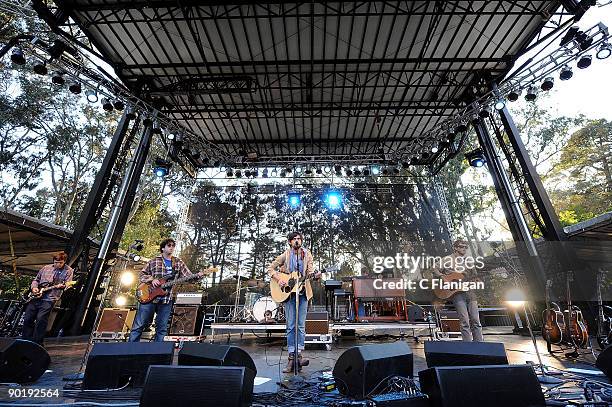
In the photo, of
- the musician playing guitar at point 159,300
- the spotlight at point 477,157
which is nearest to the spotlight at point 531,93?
the spotlight at point 477,157

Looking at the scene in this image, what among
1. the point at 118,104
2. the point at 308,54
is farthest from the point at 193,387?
the point at 118,104

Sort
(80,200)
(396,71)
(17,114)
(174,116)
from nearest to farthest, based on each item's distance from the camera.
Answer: (396,71) → (174,116) → (17,114) → (80,200)

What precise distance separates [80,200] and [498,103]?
61.2 feet

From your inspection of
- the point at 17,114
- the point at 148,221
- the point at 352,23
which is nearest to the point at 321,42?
the point at 352,23

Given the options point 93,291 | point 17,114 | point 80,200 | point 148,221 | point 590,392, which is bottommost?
point 590,392

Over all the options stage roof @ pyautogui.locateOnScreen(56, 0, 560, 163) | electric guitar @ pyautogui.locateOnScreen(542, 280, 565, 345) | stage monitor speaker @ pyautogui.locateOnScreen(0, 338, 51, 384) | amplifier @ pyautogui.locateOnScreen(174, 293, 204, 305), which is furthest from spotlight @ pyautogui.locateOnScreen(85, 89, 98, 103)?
electric guitar @ pyautogui.locateOnScreen(542, 280, 565, 345)

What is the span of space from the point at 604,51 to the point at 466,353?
24.1 feet

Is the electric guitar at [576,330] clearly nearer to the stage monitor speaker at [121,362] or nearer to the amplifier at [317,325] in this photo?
the amplifier at [317,325]

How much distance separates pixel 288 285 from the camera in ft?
12.6

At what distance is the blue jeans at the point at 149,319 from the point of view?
3958 mm

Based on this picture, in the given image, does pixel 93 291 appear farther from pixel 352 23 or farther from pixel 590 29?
pixel 590 29

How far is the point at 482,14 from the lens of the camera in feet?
22.2

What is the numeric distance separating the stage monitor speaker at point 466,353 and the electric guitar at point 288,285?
1.62 m

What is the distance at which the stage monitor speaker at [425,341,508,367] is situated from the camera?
91.7 inches
